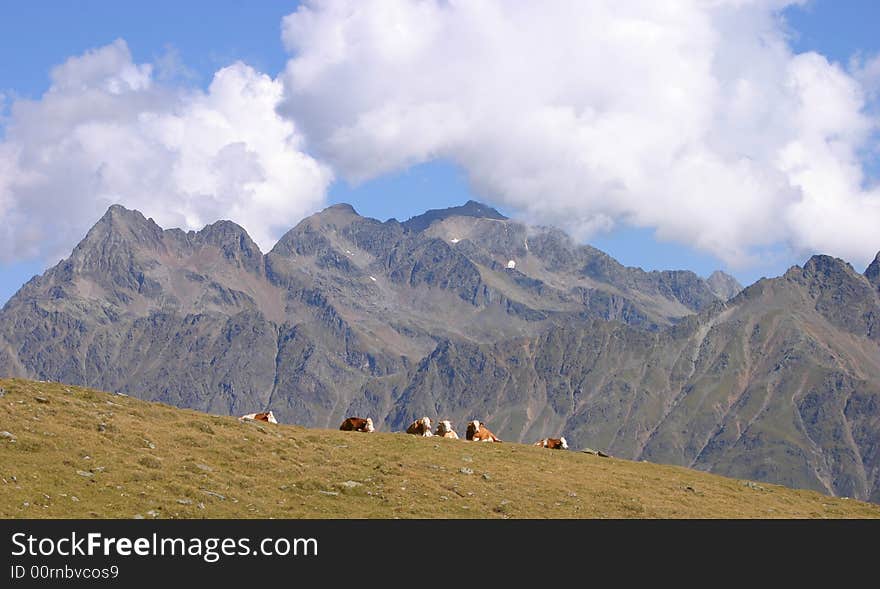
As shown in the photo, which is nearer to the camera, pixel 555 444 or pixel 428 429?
pixel 428 429

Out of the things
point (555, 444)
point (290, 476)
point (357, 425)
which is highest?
point (357, 425)

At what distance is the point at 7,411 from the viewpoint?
2030 inches

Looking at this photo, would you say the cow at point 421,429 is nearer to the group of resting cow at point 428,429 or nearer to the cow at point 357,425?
the group of resting cow at point 428,429

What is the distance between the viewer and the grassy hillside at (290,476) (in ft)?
148

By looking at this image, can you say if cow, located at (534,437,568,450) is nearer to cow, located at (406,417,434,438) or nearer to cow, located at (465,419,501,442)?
cow, located at (465,419,501,442)

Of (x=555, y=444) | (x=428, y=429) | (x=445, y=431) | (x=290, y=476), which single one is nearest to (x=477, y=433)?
(x=445, y=431)

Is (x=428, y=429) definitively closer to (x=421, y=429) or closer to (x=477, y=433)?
(x=421, y=429)

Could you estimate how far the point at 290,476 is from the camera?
51.9 meters

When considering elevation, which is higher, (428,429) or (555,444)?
(428,429)

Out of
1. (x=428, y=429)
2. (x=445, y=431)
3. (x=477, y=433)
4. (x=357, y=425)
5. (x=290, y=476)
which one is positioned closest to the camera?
(x=290, y=476)
